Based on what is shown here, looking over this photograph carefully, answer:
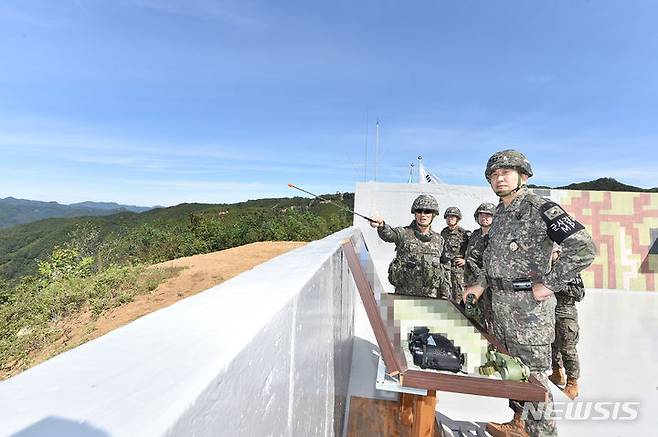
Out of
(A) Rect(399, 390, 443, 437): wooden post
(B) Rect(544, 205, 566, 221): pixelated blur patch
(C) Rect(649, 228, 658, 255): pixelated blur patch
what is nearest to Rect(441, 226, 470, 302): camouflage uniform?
(B) Rect(544, 205, 566, 221): pixelated blur patch

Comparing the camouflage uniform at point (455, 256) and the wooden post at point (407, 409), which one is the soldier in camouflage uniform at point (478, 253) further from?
the wooden post at point (407, 409)

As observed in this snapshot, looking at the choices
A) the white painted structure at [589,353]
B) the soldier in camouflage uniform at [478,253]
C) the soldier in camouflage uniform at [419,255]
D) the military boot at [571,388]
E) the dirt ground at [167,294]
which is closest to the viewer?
the white painted structure at [589,353]

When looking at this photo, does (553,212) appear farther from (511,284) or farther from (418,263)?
(418,263)

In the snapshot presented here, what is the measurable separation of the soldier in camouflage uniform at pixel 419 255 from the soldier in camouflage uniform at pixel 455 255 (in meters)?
0.20

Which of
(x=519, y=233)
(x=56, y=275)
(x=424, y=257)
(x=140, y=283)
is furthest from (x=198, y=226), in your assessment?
(x=519, y=233)

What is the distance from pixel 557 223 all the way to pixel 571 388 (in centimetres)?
224

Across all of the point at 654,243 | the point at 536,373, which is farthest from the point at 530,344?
the point at 654,243

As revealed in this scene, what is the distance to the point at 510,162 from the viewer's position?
8.23ft

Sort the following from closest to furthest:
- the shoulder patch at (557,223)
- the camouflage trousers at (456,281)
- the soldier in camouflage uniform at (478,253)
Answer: the shoulder patch at (557,223), the soldier in camouflage uniform at (478,253), the camouflage trousers at (456,281)

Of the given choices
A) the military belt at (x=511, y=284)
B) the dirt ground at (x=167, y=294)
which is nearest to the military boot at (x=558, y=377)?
the military belt at (x=511, y=284)

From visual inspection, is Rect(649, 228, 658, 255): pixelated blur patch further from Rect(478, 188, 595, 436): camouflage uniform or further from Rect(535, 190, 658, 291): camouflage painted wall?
Rect(478, 188, 595, 436): camouflage uniform

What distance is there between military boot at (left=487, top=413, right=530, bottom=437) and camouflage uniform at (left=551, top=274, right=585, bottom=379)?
1.23 meters

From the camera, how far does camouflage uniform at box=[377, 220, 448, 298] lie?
3988 millimetres

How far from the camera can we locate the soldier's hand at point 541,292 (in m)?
2.25
